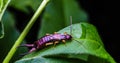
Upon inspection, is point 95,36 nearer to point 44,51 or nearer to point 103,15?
point 44,51

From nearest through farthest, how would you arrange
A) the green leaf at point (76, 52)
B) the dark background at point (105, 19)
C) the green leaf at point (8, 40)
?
the green leaf at point (76, 52)
the green leaf at point (8, 40)
the dark background at point (105, 19)

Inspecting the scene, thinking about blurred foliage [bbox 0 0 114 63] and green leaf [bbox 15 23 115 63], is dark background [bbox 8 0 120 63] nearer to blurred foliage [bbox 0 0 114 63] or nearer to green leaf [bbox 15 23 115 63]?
blurred foliage [bbox 0 0 114 63]

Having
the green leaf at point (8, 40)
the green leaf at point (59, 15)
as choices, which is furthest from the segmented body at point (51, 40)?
the green leaf at point (59, 15)

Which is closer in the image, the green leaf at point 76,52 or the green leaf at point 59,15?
the green leaf at point 76,52

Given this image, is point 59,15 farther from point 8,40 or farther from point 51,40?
point 51,40

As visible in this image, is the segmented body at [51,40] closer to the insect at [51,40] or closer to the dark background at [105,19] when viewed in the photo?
the insect at [51,40]

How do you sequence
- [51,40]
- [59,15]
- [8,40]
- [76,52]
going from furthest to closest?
[59,15] → [8,40] → [51,40] → [76,52]

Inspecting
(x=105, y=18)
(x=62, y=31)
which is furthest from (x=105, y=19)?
(x=62, y=31)

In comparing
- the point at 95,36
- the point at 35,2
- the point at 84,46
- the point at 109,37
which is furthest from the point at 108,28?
the point at 84,46
